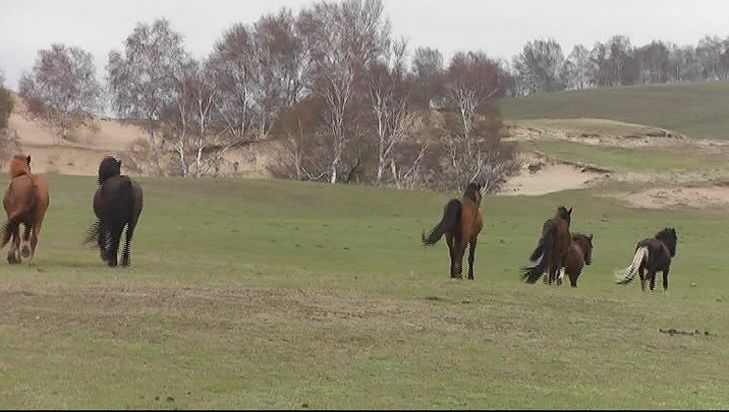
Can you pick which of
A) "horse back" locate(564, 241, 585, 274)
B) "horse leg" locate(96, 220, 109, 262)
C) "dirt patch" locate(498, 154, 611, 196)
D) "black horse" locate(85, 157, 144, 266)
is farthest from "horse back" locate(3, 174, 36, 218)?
"dirt patch" locate(498, 154, 611, 196)

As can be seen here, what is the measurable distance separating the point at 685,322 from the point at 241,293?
6.68m

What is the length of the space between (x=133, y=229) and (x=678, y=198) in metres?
43.2

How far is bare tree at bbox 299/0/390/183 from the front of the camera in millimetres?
58594

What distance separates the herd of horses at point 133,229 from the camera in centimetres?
1736

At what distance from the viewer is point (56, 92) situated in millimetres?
87812

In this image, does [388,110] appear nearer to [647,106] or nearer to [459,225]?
[459,225]

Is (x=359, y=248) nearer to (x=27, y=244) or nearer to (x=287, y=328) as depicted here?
(x=27, y=244)

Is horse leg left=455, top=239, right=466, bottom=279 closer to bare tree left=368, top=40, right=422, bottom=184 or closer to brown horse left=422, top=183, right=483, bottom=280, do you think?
brown horse left=422, top=183, right=483, bottom=280

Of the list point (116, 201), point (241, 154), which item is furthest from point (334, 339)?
point (241, 154)

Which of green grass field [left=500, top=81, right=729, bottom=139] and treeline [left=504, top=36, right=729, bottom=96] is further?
treeline [left=504, top=36, right=729, bottom=96]

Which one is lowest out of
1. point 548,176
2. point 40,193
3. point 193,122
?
point 40,193

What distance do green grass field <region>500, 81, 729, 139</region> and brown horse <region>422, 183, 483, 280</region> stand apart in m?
88.5

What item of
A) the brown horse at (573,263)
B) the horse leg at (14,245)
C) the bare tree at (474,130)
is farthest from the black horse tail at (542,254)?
the bare tree at (474,130)

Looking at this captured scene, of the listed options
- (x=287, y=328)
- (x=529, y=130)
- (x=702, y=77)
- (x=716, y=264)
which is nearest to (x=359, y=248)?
(x=716, y=264)
